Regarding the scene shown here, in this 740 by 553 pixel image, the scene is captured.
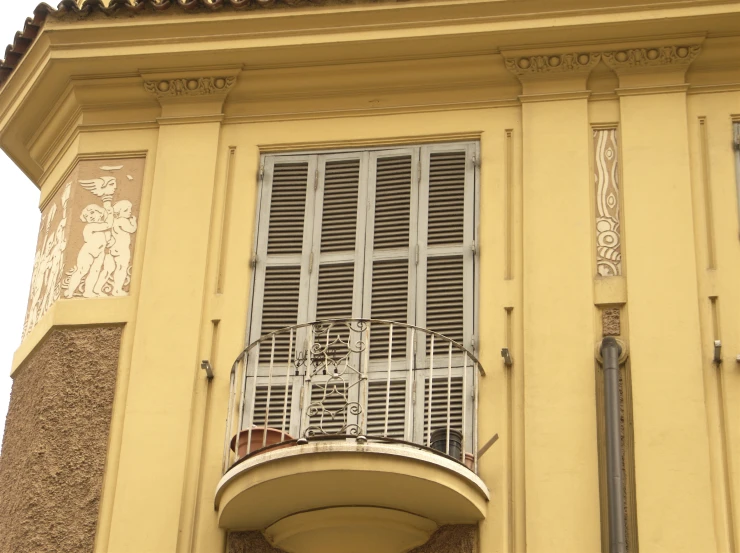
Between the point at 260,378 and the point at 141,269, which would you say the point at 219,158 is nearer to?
the point at 141,269

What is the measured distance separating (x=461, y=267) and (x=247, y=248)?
5.85ft

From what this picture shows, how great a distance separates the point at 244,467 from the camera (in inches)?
445

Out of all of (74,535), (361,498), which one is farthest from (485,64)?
(74,535)

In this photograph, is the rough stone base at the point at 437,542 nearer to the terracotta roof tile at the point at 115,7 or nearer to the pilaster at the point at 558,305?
the pilaster at the point at 558,305

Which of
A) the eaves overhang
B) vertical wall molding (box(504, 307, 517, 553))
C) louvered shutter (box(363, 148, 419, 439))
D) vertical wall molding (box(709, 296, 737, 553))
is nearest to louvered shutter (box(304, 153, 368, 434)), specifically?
louvered shutter (box(363, 148, 419, 439))

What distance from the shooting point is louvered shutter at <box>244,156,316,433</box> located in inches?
488

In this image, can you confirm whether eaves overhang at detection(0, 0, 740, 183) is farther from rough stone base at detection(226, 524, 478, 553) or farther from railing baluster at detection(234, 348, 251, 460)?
rough stone base at detection(226, 524, 478, 553)

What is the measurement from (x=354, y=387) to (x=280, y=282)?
4.15ft

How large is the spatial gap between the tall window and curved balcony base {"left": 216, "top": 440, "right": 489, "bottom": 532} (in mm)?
916

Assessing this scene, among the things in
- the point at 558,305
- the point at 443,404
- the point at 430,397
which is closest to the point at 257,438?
the point at 430,397

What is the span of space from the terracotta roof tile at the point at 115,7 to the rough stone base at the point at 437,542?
465 centimetres

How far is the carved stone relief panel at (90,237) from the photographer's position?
13281mm

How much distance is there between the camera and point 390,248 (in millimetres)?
13086

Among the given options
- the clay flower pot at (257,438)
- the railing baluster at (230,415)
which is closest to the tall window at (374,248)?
the railing baluster at (230,415)
